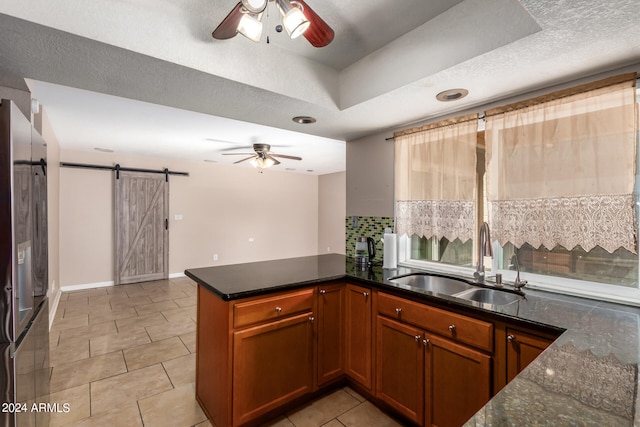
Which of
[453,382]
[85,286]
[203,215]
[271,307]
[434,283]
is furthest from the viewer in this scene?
[203,215]

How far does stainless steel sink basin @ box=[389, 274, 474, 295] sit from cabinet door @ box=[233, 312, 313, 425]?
2.58 feet

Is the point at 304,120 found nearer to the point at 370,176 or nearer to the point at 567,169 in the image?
the point at 370,176

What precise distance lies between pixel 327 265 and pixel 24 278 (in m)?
1.92

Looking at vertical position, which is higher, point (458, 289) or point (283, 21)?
point (283, 21)

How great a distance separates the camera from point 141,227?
570 centimetres

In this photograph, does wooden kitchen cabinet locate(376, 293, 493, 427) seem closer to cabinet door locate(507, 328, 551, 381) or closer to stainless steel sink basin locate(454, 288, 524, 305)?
cabinet door locate(507, 328, 551, 381)

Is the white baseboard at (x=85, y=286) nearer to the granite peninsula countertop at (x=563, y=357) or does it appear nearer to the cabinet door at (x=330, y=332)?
the granite peninsula countertop at (x=563, y=357)

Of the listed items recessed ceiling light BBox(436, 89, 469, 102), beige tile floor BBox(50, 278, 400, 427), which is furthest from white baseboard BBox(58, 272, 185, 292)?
recessed ceiling light BBox(436, 89, 469, 102)

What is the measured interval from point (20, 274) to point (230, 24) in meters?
1.39

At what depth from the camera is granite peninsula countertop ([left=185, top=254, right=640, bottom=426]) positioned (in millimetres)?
722

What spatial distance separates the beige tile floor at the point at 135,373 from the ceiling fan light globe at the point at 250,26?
2278 millimetres

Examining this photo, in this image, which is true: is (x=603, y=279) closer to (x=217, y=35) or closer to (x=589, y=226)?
(x=589, y=226)

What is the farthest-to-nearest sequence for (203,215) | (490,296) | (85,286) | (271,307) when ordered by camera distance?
(203,215), (85,286), (490,296), (271,307)

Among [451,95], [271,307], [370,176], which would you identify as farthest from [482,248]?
[271,307]
